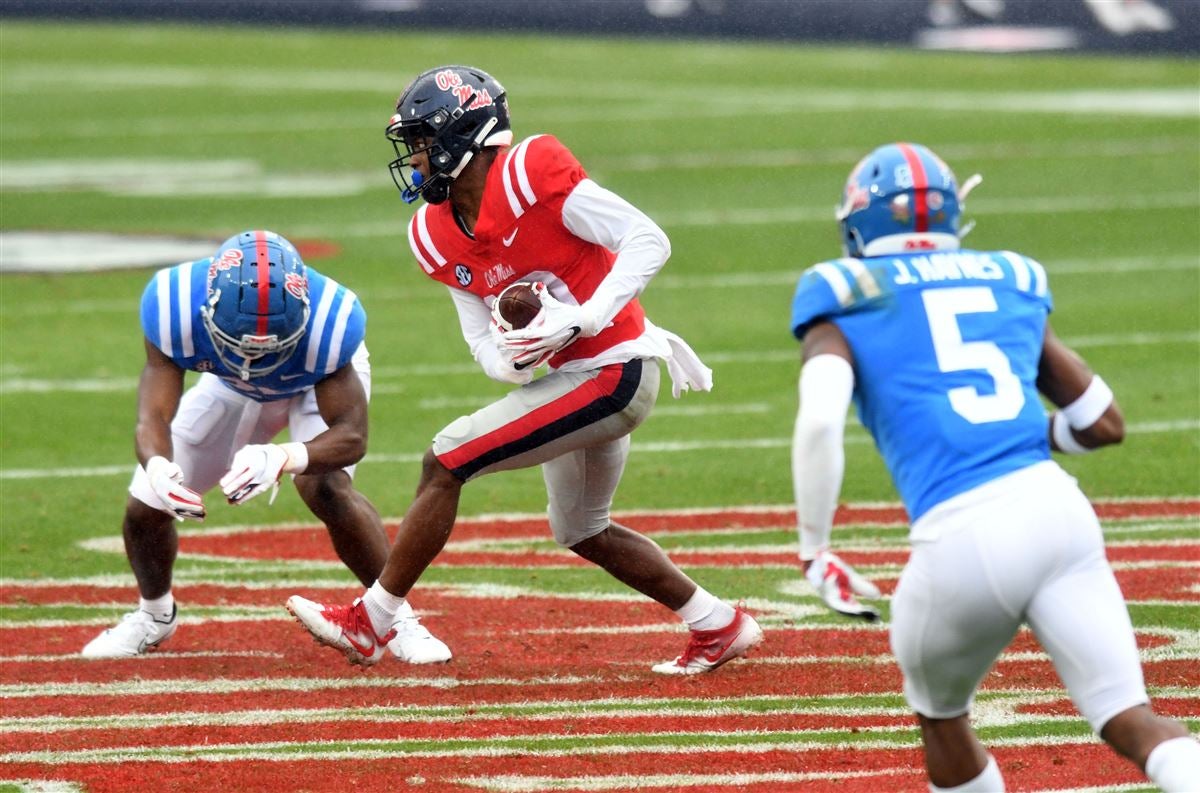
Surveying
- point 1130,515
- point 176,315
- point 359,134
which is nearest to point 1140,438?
point 1130,515

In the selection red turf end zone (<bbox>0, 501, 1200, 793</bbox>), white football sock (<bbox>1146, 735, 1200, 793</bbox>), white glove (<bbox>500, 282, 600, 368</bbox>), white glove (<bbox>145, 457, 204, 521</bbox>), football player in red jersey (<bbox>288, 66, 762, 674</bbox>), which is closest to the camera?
white football sock (<bbox>1146, 735, 1200, 793</bbox>)

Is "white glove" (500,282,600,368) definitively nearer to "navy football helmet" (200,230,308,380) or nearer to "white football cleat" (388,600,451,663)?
"navy football helmet" (200,230,308,380)

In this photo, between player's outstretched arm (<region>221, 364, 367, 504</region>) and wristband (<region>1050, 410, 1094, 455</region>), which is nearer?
wristband (<region>1050, 410, 1094, 455</region>)

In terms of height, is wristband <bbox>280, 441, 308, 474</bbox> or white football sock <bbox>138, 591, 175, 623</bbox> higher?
wristband <bbox>280, 441, 308, 474</bbox>

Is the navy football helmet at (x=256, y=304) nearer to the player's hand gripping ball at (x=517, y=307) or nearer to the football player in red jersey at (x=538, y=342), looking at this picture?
the football player in red jersey at (x=538, y=342)

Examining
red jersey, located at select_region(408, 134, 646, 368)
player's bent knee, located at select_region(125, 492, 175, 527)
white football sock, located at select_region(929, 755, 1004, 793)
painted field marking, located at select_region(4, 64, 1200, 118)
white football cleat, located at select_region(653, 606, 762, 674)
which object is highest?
red jersey, located at select_region(408, 134, 646, 368)

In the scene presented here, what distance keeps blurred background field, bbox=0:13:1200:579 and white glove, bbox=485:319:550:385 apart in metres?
2.61

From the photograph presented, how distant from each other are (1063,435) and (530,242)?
6.16 ft

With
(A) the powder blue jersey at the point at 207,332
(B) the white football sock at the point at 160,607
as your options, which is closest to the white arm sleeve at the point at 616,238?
(A) the powder blue jersey at the point at 207,332

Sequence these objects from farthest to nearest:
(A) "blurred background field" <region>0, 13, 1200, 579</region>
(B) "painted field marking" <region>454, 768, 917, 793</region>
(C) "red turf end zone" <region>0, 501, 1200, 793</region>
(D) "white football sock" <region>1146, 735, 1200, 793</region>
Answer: (A) "blurred background field" <region>0, 13, 1200, 579</region> → (C) "red turf end zone" <region>0, 501, 1200, 793</region> → (B) "painted field marking" <region>454, 768, 917, 793</region> → (D) "white football sock" <region>1146, 735, 1200, 793</region>

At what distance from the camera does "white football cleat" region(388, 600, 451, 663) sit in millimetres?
6328

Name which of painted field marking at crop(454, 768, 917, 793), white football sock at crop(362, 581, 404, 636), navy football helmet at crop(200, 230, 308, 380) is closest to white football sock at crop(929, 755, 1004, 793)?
painted field marking at crop(454, 768, 917, 793)

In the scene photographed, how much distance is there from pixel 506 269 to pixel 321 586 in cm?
210

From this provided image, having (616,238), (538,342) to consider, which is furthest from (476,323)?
(616,238)
